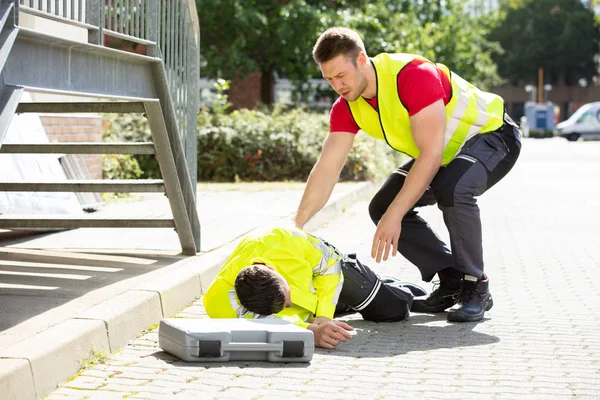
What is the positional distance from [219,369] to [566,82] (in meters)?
96.2

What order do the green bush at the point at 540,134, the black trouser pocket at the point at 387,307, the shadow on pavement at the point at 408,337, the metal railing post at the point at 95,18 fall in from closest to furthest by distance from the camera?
the shadow on pavement at the point at 408,337 < the black trouser pocket at the point at 387,307 < the metal railing post at the point at 95,18 < the green bush at the point at 540,134

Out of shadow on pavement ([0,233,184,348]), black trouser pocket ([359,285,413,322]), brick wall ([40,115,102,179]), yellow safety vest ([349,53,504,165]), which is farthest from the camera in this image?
brick wall ([40,115,102,179])

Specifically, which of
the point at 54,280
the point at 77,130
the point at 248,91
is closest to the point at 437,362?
the point at 54,280

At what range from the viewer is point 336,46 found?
528 centimetres

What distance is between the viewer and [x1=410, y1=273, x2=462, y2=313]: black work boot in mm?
6129

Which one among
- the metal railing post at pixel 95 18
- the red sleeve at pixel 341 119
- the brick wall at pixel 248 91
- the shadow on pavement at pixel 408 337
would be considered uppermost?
the brick wall at pixel 248 91

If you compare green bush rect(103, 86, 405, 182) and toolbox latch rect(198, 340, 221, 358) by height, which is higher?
green bush rect(103, 86, 405, 182)

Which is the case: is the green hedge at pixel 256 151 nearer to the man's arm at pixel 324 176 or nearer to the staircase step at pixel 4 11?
the man's arm at pixel 324 176

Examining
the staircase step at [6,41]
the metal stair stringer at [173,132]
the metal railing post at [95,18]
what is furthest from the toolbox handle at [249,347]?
the metal stair stringer at [173,132]

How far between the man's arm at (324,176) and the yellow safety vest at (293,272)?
0.52 m

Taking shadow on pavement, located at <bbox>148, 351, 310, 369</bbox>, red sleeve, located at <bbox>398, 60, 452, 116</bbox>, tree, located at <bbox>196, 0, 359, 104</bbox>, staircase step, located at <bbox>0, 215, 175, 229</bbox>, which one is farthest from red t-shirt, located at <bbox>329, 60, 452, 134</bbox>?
tree, located at <bbox>196, 0, 359, 104</bbox>

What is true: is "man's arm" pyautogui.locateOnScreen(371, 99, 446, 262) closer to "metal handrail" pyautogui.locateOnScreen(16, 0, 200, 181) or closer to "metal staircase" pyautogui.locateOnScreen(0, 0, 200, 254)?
"metal staircase" pyautogui.locateOnScreen(0, 0, 200, 254)

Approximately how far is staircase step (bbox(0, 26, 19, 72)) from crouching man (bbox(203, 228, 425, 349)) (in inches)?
56.3

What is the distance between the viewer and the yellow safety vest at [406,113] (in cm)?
557
